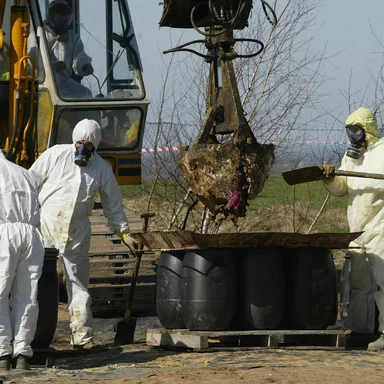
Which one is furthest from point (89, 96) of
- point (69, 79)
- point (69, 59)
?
point (69, 59)

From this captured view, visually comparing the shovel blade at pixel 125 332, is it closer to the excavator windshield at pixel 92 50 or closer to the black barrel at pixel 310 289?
the black barrel at pixel 310 289

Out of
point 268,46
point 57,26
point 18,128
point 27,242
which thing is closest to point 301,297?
point 27,242

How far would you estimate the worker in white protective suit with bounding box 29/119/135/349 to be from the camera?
34.2 ft

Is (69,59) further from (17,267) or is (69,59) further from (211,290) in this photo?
(17,267)

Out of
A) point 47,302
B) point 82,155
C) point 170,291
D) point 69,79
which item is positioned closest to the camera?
point 47,302

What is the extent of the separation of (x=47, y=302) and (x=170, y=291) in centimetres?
103

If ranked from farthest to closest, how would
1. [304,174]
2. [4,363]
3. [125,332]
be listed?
[125,332], [304,174], [4,363]

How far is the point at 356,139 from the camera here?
33.8 ft

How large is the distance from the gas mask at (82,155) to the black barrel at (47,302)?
114 centimetres

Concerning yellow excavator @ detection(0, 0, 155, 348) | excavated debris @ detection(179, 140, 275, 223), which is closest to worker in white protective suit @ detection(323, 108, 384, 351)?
excavated debris @ detection(179, 140, 275, 223)

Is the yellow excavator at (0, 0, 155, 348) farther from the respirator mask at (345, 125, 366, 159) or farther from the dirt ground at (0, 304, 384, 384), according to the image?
the respirator mask at (345, 125, 366, 159)

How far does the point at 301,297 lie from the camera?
377 inches

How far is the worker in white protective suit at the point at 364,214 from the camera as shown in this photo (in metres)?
10.1

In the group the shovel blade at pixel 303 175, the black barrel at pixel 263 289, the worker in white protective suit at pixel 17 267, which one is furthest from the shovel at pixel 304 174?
the worker in white protective suit at pixel 17 267
